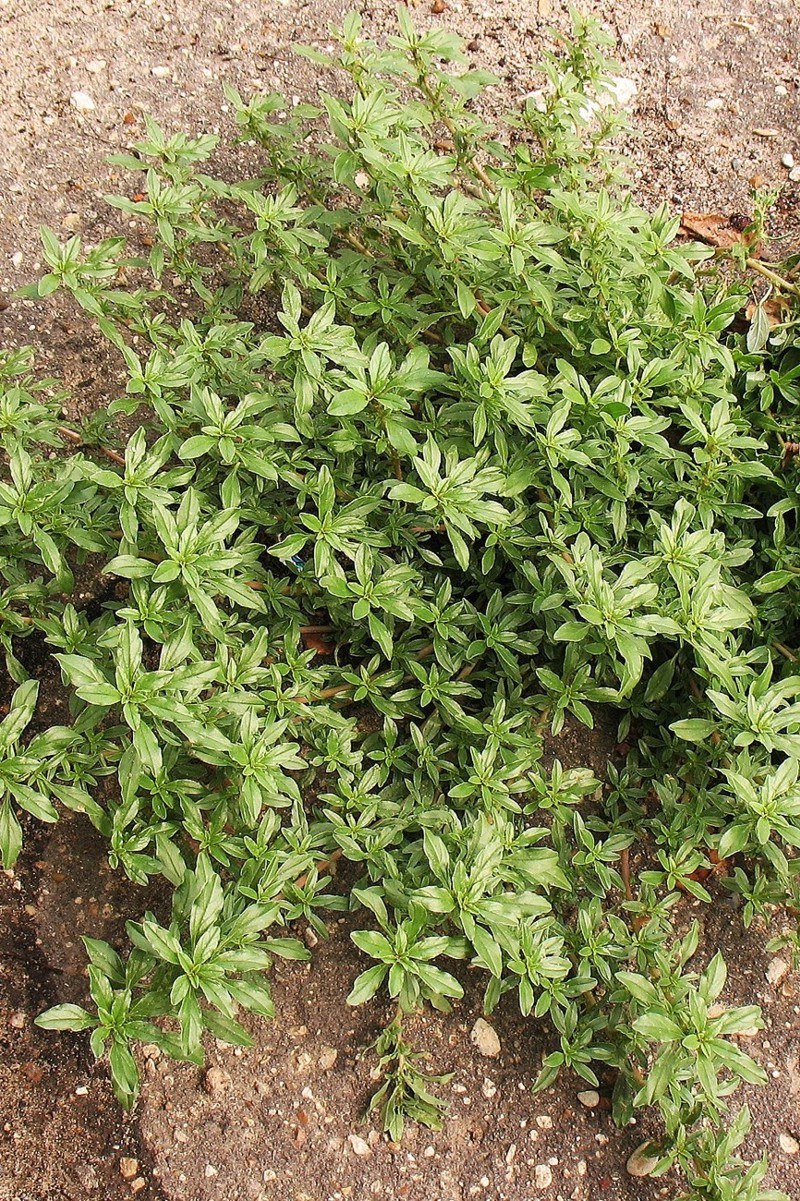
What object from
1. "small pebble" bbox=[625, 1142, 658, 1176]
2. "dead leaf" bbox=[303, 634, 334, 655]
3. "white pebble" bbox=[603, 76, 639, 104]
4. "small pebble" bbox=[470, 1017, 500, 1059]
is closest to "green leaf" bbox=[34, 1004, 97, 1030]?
"small pebble" bbox=[470, 1017, 500, 1059]

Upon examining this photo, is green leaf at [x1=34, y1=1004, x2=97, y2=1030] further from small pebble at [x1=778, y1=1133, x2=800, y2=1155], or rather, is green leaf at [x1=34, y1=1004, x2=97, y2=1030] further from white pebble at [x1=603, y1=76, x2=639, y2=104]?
white pebble at [x1=603, y1=76, x2=639, y2=104]

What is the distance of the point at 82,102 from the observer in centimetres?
385

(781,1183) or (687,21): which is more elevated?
(687,21)

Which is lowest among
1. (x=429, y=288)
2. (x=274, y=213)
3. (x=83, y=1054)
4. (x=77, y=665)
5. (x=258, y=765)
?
Result: (x=83, y=1054)

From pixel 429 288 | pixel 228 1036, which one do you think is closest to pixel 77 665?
pixel 228 1036

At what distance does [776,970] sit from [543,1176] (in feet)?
2.56

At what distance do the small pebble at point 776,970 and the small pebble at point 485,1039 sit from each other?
72 cm

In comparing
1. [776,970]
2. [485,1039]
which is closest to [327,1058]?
[485,1039]

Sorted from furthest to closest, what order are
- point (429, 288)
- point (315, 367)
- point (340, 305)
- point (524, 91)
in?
1. point (524, 91)
2. point (429, 288)
3. point (340, 305)
4. point (315, 367)

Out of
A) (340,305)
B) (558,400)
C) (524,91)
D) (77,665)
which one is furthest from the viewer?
(524,91)

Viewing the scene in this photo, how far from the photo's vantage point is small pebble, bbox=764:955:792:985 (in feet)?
9.04

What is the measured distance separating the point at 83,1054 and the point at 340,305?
79.7 inches

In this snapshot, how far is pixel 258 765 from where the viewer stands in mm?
2328

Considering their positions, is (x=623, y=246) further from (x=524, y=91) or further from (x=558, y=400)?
(x=524, y=91)
